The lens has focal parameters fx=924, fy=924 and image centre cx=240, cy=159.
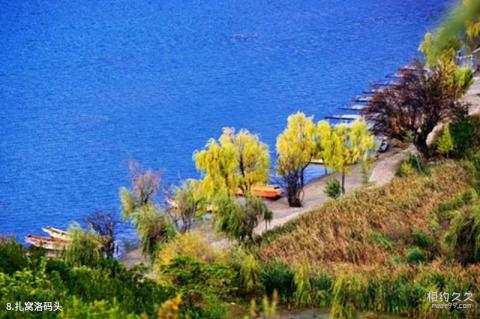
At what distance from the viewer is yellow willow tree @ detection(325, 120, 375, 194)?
118ft

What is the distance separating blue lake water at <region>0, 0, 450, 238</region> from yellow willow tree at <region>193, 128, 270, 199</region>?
5650mm

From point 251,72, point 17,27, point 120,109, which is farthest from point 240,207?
point 17,27

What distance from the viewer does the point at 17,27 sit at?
225ft

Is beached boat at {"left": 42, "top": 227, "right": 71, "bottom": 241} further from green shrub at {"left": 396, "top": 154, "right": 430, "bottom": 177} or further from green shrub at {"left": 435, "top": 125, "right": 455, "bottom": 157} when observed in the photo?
green shrub at {"left": 435, "top": 125, "right": 455, "bottom": 157}

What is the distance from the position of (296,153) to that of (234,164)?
308 centimetres

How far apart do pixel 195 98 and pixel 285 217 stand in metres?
20.0

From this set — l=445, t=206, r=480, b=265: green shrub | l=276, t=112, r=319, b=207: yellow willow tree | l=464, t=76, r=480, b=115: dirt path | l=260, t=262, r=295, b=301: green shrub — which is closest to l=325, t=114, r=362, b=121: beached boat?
l=464, t=76, r=480, b=115: dirt path

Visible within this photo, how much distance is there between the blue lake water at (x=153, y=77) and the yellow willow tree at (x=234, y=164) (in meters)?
5.65

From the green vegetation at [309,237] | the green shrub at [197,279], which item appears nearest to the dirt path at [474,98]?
the green vegetation at [309,237]

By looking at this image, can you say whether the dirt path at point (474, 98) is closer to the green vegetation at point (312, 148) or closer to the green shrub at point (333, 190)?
the green vegetation at point (312, 148)

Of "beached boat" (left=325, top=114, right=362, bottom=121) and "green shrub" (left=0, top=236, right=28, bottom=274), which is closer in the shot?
"green shrub" (left=0, top=236, right=28, bottom=274)

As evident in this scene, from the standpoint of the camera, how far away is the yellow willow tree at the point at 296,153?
35.2m

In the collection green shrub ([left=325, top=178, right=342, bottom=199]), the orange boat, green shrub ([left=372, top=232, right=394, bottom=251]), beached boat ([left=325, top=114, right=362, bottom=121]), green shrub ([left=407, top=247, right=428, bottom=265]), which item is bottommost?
green shrub ([left=407, top=247, right=428, bottom=265])

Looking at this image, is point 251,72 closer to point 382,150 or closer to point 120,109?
point 120,109
